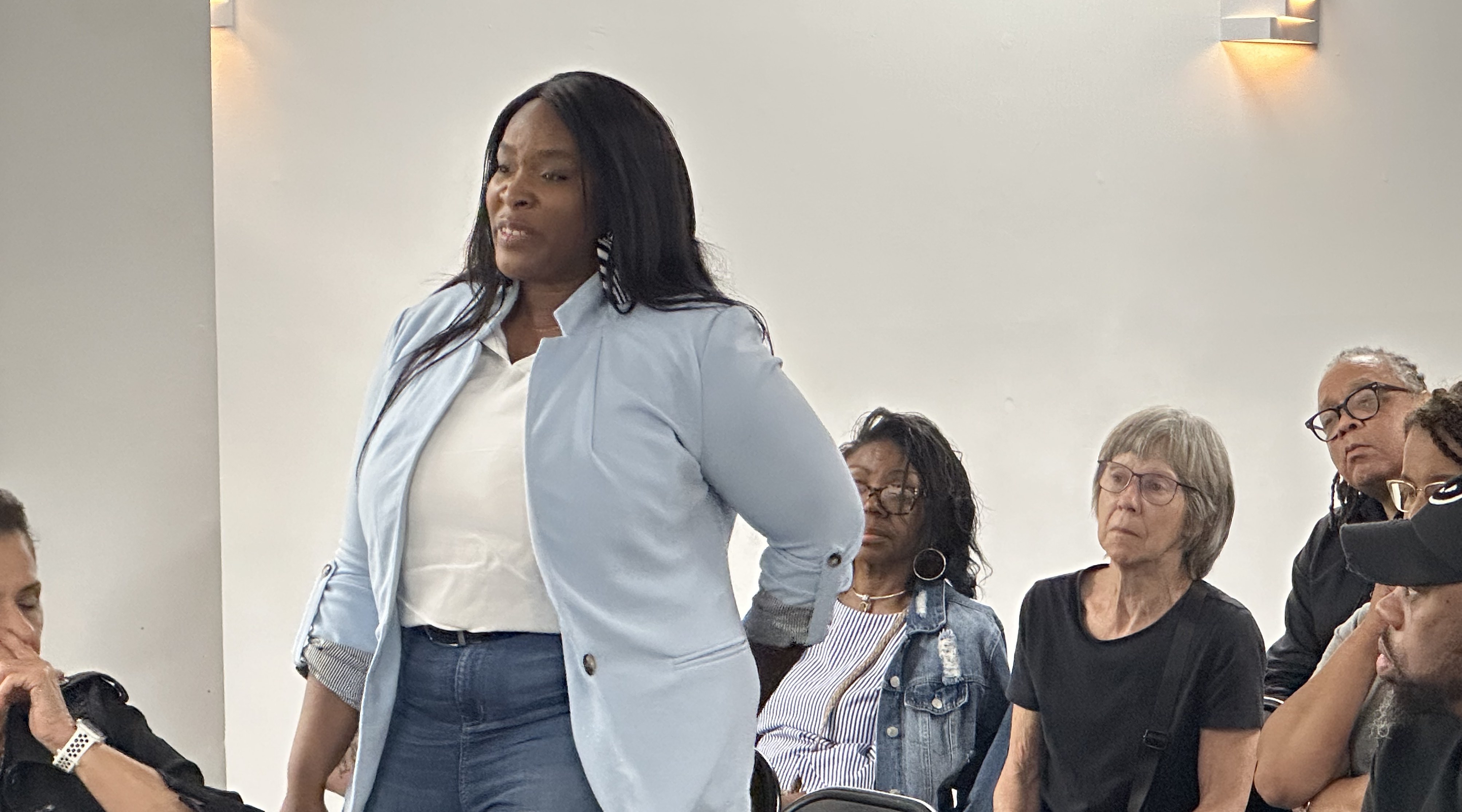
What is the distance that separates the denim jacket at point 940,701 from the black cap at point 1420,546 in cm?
144

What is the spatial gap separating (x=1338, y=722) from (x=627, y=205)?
145cm

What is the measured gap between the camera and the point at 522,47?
4164 mm

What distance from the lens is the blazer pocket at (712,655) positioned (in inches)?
56.6

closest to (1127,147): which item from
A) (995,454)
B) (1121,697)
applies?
(995,454)

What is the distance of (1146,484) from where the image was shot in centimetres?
291

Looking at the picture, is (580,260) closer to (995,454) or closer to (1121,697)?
(1121,697)

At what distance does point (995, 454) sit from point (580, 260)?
8.27 feet

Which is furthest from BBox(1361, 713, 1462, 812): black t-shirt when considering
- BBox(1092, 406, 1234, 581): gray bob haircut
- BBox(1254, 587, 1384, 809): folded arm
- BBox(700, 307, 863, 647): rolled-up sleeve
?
BBox(1092, 406, 1234, 581): gray bob haircut

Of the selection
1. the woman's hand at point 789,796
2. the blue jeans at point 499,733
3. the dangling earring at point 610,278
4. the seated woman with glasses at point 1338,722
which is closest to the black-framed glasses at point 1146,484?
the seated woman with glasses at point 1338,722

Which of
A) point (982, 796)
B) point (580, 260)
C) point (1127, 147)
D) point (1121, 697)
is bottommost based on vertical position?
point (982, 796)

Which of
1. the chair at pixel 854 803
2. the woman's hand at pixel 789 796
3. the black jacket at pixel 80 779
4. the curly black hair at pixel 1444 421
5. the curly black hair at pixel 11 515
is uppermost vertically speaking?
the curly black hair at pixel 1444 421

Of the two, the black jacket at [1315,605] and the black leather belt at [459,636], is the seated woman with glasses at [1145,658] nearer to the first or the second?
the black jacket at [1315,605]

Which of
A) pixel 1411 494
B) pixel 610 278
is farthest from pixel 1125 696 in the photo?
pixel 610 278

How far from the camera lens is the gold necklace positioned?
324 centimetres
